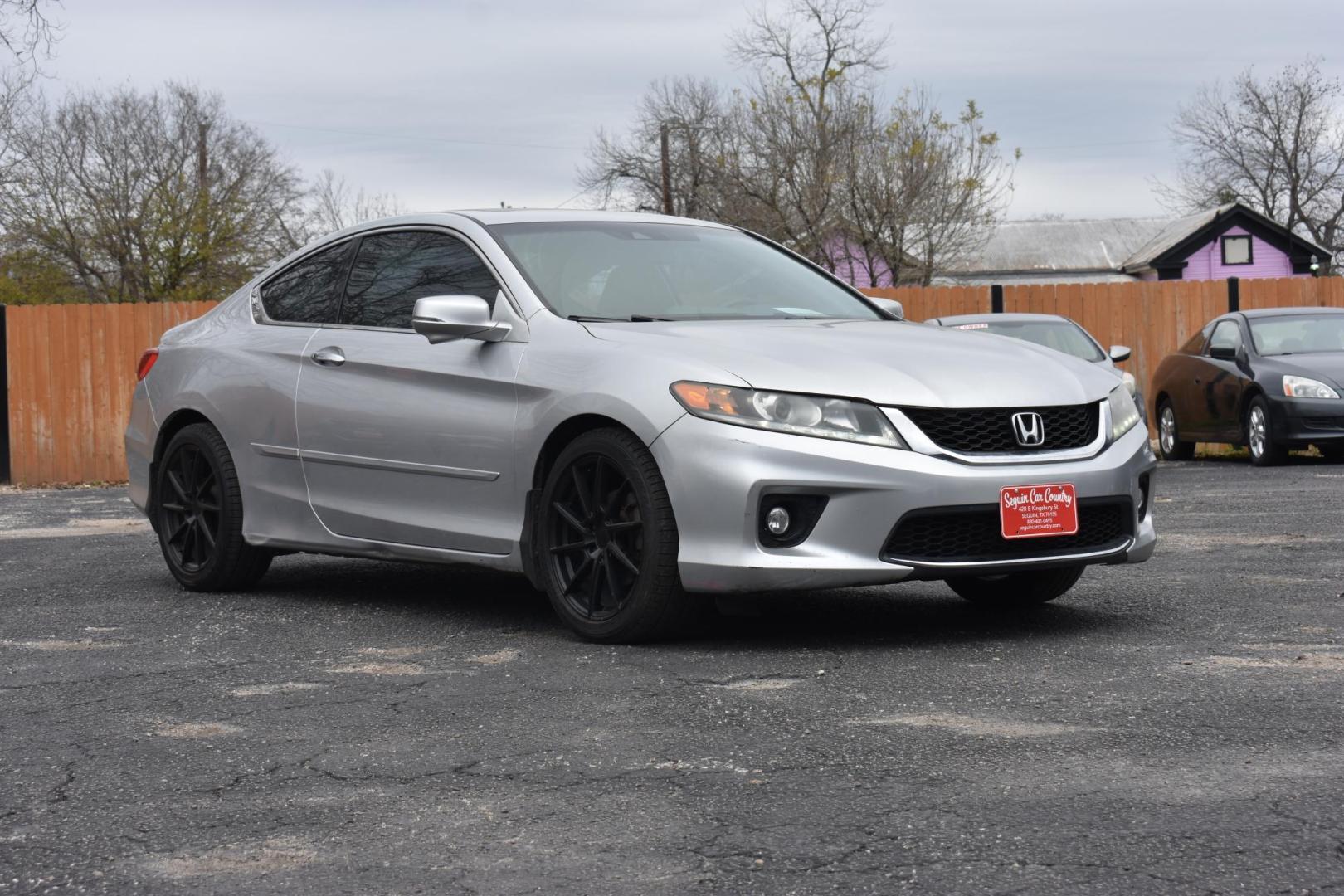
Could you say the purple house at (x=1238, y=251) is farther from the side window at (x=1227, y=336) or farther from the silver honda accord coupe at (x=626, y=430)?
the silver honda accord coupe at (x=626, y=430)

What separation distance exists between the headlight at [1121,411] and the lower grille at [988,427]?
0.68 ft

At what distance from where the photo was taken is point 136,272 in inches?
1746

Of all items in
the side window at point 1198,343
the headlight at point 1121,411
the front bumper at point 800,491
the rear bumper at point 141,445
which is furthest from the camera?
the side window at point 1198,343

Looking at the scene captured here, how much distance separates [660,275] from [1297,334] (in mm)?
11052

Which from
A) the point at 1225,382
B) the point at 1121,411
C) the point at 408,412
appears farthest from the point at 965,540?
the point at 1225,382

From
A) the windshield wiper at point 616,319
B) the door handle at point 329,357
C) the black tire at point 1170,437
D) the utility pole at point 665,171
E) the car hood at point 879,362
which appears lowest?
the black tire at point 1170,437

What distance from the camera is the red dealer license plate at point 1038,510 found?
18.7 feet

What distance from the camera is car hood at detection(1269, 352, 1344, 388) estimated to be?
49.9ft

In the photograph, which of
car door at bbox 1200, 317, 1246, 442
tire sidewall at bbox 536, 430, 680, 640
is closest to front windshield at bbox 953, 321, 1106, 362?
car door at bbox 1200, 317, 1246, 442

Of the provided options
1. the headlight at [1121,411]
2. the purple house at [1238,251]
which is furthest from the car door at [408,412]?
the purple house at [1238,251]

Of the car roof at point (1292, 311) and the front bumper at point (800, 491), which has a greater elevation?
the car roof at point (1292, 311)

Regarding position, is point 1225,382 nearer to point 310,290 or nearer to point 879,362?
point 310,290

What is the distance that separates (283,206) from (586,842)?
46.5 metres

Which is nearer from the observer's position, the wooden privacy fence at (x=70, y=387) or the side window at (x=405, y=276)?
the side window at (x=405, y=276)
